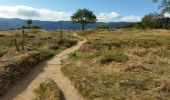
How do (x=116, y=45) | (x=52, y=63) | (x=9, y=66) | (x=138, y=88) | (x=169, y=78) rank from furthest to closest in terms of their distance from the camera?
(x=116, y=45)
(x=52, y=63)
(x=9, y=66)
(x=169, y=78)
(x=138, y=88)

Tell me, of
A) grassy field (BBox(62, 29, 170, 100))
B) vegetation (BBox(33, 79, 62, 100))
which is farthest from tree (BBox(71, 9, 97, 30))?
vegetation (BBox(33, 79, 62, 100))

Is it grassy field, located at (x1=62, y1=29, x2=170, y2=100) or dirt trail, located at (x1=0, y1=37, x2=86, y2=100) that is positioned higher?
grassy field, located at (x1=62, y1=29, x2=170, y2=100)

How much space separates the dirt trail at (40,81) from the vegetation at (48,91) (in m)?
0.41

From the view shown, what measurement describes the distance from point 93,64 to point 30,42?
2143 centimetres

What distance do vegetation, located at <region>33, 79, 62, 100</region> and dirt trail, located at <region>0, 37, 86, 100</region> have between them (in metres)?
0.41

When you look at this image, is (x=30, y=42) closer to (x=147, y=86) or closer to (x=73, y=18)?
(x=147, y=86)

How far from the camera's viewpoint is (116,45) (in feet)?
154

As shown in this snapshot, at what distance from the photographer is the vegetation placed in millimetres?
18875

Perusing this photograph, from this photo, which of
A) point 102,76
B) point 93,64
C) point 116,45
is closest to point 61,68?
point 93,64

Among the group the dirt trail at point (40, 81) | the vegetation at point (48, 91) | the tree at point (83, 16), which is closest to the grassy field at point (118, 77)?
the dirt trail at point (40, 81)

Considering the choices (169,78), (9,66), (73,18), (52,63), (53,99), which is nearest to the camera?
(53,99)

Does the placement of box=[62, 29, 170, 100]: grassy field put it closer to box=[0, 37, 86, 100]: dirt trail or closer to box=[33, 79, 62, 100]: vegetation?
box=[0, 37, 86, 100]: dirt trail

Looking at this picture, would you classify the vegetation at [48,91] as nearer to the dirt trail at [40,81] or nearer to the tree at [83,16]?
the dirt trail at [40,81]

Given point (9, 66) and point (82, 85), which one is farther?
point (9, 66)
